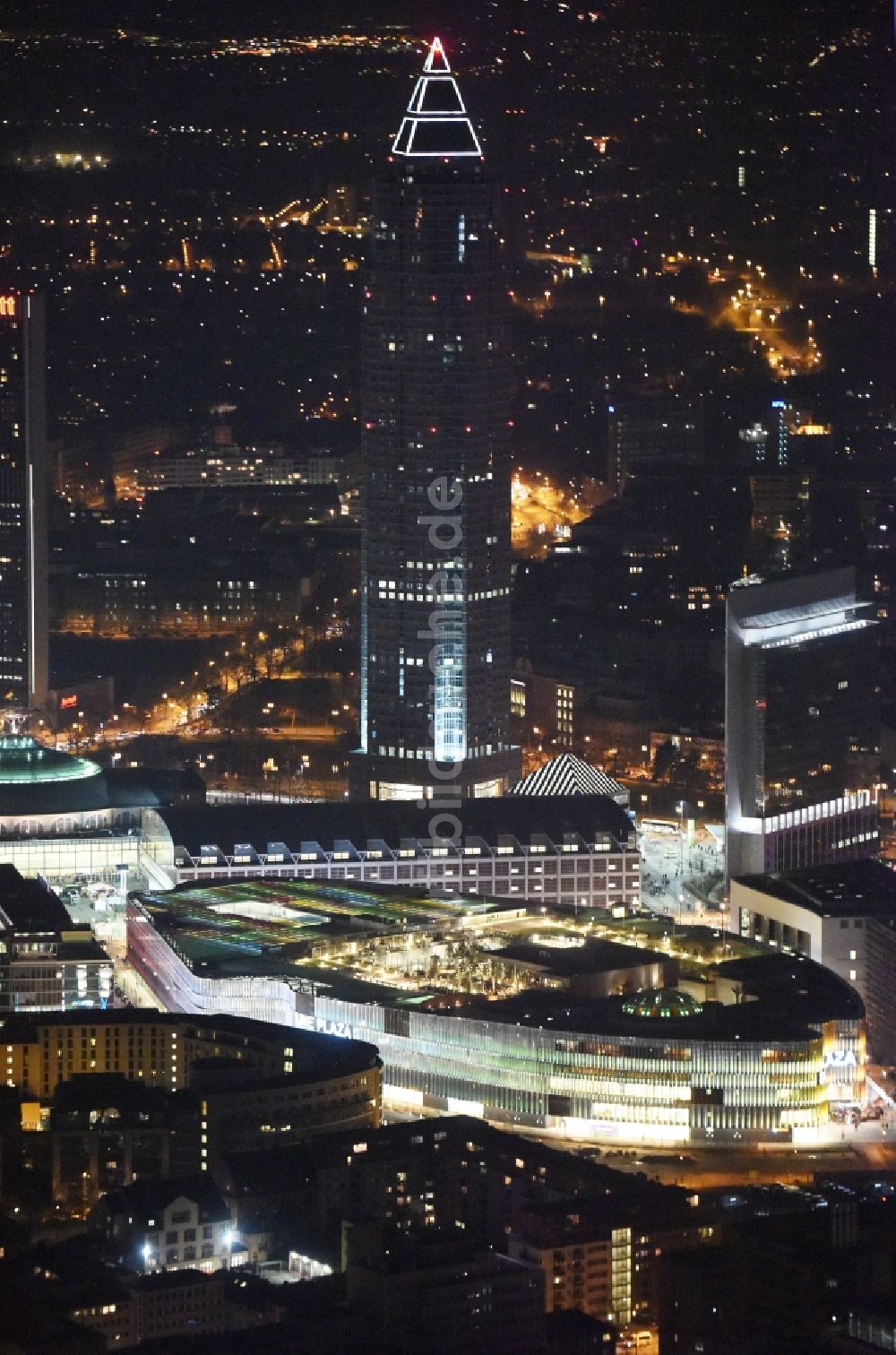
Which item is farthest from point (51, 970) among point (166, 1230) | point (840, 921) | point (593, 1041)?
point (166, 1230)

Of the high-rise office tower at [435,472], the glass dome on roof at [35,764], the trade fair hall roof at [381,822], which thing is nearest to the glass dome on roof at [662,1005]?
the trade fair hall roof at [381,822]

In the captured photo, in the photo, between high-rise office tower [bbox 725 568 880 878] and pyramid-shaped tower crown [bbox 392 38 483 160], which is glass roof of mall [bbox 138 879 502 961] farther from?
pyramid-shaped tower crown [bbox 392 38 483 160]

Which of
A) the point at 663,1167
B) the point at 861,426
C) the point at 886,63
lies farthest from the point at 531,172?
the point at 663,1167

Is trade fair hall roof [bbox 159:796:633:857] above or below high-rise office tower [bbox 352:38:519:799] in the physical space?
below

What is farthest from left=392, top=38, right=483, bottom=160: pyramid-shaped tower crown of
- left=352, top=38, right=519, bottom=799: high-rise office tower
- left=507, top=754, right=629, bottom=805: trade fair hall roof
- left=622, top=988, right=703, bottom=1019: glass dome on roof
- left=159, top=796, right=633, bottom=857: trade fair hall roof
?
left=622, top=988, right=703, bottom=1019: glass dome on roof

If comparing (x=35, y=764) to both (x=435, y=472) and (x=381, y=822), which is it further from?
(x=435, y=472)

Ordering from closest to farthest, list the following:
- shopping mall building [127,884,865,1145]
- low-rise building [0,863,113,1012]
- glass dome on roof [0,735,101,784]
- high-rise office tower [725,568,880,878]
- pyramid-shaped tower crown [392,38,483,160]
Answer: shopping mall building [127,884,865,1145] < low-rise building [0,863,113,1012] < high-rise office tower [725,568,880,878] < pyramid-shaped tower crown [392,38,483,160] < glass dome on roof [0,735,101,784]
